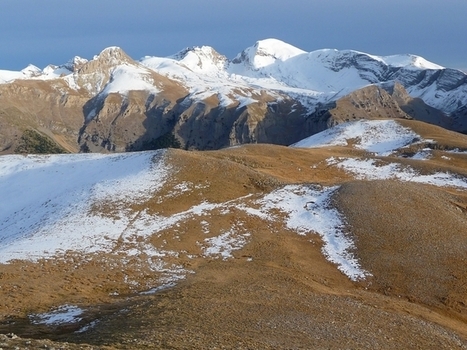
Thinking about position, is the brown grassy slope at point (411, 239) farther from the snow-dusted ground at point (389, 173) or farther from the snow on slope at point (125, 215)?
the snow-dusted ground at point (389, 173)

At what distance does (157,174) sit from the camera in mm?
53594

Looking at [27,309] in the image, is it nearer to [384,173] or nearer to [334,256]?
[334,256]

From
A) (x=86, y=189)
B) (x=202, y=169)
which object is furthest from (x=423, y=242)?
(x=86, y=189)

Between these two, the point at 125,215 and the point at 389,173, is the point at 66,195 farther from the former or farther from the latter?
the point at 389,173

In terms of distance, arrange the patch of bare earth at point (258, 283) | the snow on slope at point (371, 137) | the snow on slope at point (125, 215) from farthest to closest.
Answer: the snow on slope at point (371, 137) → the snow on slope at point (125, 215) → the patch of bare earth at point (258, 283)

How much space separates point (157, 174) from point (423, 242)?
2747 cm

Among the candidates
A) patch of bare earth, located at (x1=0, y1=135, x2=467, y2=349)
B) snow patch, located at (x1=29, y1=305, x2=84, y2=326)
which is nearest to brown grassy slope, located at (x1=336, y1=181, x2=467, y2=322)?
patch of bare earth, located at (x1=0, y1=135, x2=467, y2=349)

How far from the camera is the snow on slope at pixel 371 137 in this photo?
9389 centimetres

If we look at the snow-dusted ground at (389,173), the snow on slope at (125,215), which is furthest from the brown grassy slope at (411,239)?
the snow-dusted ground at (389,173)

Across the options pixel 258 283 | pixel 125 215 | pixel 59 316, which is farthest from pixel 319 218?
pixel 59 316

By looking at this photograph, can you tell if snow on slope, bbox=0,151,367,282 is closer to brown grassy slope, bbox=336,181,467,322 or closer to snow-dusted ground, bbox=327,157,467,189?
brown grassy slope, bbox=336,181,467,322

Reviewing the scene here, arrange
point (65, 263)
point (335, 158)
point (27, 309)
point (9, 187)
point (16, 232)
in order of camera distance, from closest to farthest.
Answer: point (27, 309) < point (65, 263) < point (16, 232) < point (9, 187) < point (335, 158)

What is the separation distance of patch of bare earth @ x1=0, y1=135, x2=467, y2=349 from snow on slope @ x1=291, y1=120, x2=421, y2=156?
4295 cm

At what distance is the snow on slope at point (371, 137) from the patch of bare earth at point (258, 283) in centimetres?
4295
